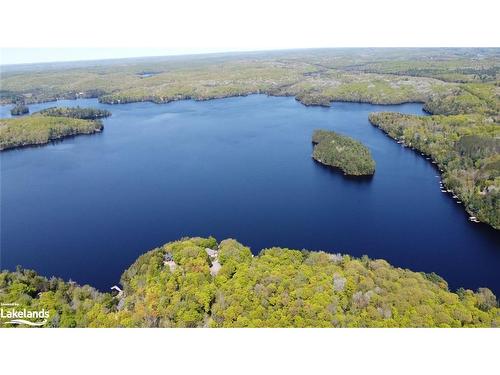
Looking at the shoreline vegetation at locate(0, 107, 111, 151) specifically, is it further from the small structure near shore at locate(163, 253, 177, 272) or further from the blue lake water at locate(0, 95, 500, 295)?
the small structure near shore at locate(163, 253, 177, 272)

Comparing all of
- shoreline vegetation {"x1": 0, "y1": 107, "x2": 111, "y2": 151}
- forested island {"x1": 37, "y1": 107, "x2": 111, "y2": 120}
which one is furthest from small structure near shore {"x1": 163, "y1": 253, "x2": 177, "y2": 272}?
forested island {"x1": 37, "y1": 107, "x2": 111, "y2": 120}

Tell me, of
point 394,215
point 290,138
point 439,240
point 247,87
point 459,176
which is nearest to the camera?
point 439,240

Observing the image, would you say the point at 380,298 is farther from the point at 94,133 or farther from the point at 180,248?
the point at 94,133

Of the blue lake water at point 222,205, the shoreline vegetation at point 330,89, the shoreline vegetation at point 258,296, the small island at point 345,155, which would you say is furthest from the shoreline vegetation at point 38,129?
the shoreline vegetation at point 258,296

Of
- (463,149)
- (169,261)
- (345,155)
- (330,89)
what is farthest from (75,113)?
(463,149)

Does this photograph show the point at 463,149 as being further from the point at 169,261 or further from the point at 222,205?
the point at 169,261

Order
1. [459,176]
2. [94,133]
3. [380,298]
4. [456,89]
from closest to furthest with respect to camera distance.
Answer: [380,298], [459,176], [94,133], [456,89]

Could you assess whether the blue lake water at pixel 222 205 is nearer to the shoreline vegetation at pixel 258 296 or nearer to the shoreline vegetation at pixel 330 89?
the shoreline vegetation at pixel 258 296

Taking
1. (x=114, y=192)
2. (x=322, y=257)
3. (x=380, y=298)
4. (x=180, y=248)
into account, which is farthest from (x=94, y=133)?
(x=380, y=298)
